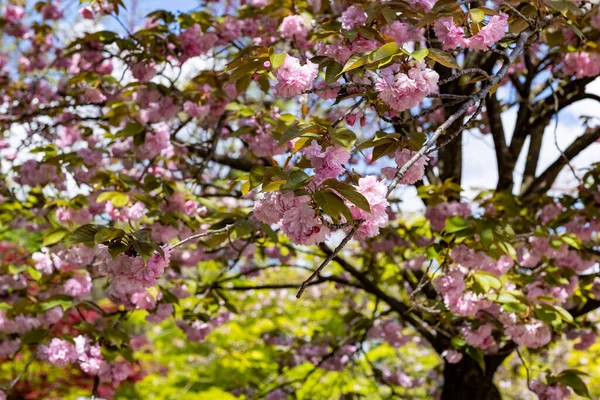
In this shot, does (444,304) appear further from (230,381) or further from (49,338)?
(230,381)

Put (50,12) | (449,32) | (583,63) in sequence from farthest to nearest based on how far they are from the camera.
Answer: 1. (50,12)
2. (583,63)
3. (449,32)

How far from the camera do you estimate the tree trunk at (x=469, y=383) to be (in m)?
3.07

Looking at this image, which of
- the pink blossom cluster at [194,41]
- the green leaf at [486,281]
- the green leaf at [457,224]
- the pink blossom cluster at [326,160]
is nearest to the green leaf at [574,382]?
the green leaf at [486,281]

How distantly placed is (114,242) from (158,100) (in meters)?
1.58

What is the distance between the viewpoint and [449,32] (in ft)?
5.64

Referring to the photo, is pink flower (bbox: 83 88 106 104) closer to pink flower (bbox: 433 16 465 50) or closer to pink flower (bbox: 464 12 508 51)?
pink flower (bbox: 433 16 465 50)

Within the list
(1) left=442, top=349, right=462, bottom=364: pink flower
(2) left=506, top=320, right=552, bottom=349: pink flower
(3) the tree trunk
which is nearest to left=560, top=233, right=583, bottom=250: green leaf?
(2) left=506, top=320, right=552, bottom=349: pink flower

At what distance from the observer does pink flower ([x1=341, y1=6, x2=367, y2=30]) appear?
1757mm

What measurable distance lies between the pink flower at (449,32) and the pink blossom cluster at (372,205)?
0.71 m

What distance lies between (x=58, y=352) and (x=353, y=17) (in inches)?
65.0

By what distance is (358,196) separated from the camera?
112cm

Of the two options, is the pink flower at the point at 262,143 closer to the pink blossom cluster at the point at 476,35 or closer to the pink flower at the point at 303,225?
the pink blossom cluster at the point at 476,35

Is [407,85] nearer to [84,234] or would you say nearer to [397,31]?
[397,31]

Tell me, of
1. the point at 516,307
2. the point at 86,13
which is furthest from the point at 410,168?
the point at 86,13
